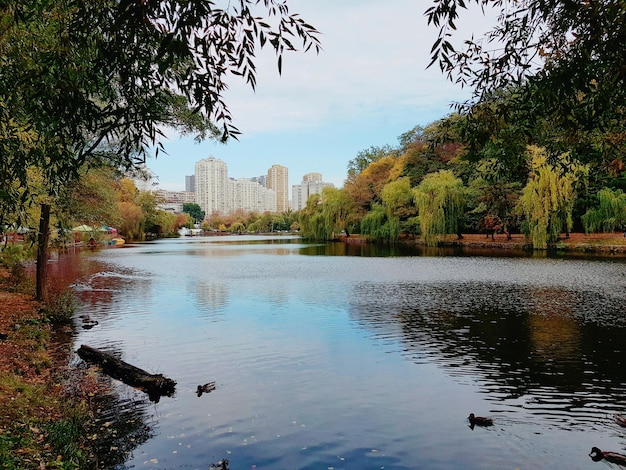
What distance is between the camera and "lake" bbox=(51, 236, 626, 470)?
5457 mm

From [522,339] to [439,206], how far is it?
32773 millimetres

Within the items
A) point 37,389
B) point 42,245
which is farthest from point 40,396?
point 42,245

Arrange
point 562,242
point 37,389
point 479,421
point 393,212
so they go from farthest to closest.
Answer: point 393,212, point 562,242, point 37,389, point 479,421

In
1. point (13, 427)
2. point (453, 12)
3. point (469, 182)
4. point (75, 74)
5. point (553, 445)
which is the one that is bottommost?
point (553, 445)

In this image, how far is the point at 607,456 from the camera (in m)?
5.14

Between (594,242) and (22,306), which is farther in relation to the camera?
(594,242)

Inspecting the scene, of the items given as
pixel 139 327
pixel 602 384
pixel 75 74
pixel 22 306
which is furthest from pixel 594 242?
pixel 75 74

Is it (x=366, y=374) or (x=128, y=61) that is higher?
(x=128, y=61)

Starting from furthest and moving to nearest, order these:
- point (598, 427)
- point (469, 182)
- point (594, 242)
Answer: point (469, 182) → point (594, 242) → point (598, 427)

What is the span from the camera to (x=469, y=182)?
4412 centimetres

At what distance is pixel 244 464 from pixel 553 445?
3603 millimetres

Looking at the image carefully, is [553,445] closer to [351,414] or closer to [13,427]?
[351,414]

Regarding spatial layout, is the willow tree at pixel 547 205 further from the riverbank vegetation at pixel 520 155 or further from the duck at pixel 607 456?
the duck at pixel 607 456

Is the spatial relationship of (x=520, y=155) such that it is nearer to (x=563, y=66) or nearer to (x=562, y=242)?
(x=563, y=66)
